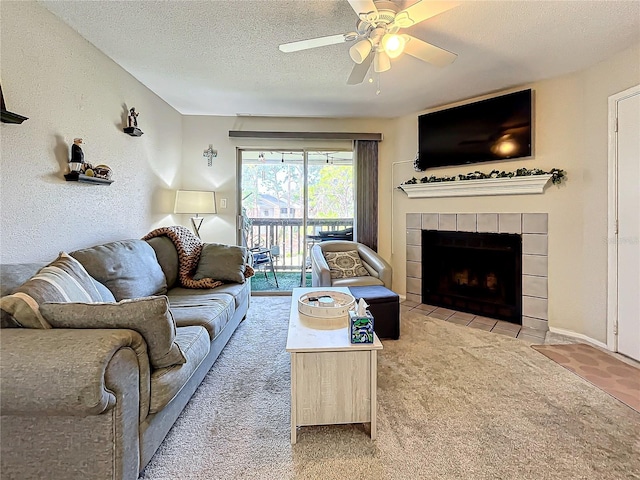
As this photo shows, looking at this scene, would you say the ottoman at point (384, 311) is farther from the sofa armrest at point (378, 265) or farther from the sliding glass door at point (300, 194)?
the sliding glass door at point (300, 194)

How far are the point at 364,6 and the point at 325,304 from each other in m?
1.69

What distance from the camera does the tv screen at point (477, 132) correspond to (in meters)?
3.22

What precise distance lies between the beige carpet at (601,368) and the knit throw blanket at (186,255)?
278cm

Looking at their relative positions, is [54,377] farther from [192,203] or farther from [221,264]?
[192,203]

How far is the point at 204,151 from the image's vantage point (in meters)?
4.30

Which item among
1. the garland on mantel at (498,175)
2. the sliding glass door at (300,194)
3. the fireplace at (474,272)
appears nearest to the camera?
the garland on mantel at (498,175)

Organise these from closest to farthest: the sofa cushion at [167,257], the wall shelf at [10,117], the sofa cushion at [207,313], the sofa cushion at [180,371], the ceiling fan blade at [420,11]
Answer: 1. the sofa cushion at [180,371]
2. the ceiling fan blade at [420,11]
3. the wall shelf at [10,117]
4. the sofa cushion at [207,313]
5. the sofa cushion at [167,257]

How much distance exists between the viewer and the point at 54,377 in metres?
1.06

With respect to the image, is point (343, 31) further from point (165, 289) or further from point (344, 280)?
point (165, 289)

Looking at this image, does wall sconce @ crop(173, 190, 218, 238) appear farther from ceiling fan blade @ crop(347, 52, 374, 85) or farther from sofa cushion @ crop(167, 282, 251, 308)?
ceiling fan blade @ crop(347, 52, 374, 85)

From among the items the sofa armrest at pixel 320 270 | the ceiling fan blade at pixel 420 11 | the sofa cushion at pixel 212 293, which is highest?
the ceiling fan blade at pixel 420 11

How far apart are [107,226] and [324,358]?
2.24 metres

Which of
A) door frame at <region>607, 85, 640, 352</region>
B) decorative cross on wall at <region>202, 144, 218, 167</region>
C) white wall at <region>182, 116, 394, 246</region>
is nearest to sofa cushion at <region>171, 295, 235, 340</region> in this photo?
white wall at <region>182, 116, 394, 246</region>

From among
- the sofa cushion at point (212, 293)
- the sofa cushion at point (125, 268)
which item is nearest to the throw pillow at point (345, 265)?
the sofa cushion at point (212, 293)
